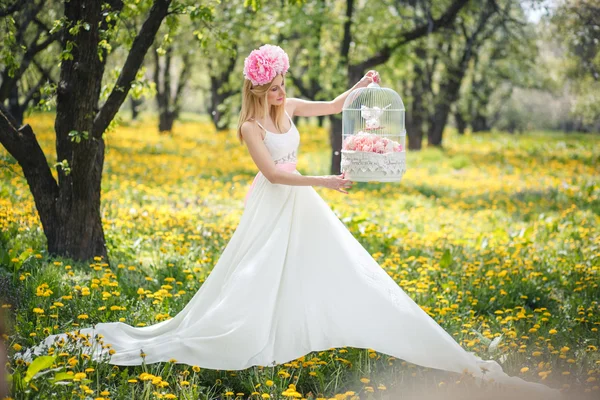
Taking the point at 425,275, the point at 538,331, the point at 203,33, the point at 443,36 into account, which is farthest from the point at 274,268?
the point at 443,36

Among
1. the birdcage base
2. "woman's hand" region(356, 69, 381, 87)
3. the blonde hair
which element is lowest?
the birdcage base

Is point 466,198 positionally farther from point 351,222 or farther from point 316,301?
point 316,301

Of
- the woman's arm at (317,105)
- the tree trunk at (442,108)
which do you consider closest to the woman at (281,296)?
the woman's arm at (317,105)

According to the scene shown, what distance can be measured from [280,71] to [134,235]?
13.4 feet

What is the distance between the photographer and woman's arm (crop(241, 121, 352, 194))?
4523 millimetres

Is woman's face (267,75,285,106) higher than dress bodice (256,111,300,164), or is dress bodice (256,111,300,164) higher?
woman's face (267,75,285,106)

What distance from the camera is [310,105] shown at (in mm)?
5402

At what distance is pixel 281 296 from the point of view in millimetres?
4453

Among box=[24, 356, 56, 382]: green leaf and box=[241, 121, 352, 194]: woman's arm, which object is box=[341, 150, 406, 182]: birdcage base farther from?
box=[24, 356, 56, 382]: green leaf

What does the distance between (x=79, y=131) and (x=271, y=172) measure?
2.57 m

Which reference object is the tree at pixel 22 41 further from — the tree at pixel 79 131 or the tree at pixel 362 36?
the tree at pixel 362 36

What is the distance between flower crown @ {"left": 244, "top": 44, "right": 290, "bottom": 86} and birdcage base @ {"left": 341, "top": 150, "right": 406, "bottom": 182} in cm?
77

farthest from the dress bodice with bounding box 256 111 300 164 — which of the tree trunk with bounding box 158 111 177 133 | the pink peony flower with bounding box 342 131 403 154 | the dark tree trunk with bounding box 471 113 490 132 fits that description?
the dark tree trunk with bounding box 471 113 490 132

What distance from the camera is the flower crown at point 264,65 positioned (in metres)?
4.51
